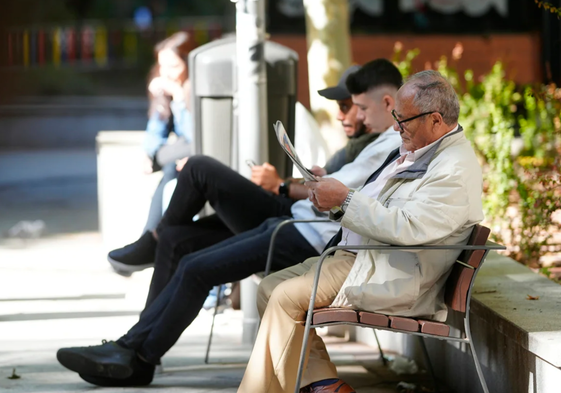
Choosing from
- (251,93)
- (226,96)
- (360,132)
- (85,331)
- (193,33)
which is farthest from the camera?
(193,33)

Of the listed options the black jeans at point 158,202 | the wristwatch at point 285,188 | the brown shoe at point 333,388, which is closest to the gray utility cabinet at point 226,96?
the black jeans at point 158,202

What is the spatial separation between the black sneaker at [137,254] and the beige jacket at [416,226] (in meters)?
A: 1.56

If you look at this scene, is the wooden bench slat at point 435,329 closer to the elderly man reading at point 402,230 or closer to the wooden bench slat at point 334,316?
the elderly man reading at point 402,230

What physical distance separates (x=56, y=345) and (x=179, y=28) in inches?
1150

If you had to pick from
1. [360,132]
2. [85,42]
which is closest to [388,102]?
[360,132]

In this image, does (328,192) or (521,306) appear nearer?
(328,192)

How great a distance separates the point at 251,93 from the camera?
527 cm

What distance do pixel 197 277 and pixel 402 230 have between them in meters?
1.23

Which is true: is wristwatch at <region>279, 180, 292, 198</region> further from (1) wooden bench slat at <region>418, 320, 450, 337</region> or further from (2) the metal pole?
(1) wooden bench slat at <region>418, 320, 450, 337</region>

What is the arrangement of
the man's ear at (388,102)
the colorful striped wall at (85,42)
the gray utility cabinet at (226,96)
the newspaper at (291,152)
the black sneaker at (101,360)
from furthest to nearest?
1. the colorful striped wall at (85,42)
2. the gray utility cabinet at (226,96)
3. the man's ear at (388,102)
4. the black sneaker at (101,360)
5. the newspaper at (291,152)

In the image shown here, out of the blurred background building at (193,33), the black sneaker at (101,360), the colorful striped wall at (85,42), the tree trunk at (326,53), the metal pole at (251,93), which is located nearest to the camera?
the black sneaker at (101,360)

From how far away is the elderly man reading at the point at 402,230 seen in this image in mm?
3324

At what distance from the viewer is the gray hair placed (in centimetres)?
345

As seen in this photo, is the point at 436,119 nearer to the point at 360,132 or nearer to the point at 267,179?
the point at 360,132
